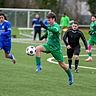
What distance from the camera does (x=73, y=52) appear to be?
16953mm

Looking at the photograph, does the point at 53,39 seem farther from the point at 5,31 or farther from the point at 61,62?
the point at 5,31

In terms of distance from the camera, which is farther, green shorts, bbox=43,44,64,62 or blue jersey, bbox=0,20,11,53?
blue jersey, bbox=0,20,11,53

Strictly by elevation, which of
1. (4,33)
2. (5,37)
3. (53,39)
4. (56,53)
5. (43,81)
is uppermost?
(53,39)

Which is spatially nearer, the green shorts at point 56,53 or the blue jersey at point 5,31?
the green shorts at point 56,53

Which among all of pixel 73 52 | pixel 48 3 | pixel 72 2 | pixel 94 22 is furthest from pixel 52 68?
pixel 72 2

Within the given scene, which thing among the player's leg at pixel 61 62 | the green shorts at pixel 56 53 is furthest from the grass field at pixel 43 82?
the green shorts at pixel 56 53

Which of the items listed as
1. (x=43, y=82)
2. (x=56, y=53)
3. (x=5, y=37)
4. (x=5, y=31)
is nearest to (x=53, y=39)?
(x=56, y=53)

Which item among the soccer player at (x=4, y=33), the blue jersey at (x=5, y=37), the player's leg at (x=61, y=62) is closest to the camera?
the player's leg at (x=61, y=62)

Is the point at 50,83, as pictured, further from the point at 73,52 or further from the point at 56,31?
the point at 73,52

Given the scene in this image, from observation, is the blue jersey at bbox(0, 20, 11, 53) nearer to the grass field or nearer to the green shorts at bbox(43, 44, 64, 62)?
the grass field

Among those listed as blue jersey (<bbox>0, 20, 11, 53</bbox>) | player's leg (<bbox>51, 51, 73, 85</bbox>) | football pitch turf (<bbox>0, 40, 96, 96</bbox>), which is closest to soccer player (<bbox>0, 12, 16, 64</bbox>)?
blue jersey (<bbox>0, 20, 11, 53</bbox>)

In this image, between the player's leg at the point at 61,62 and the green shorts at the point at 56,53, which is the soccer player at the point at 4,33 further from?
the player's leg at the point at 61,62

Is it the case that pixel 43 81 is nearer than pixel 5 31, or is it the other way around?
pixel 43 81

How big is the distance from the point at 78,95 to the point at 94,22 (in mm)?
9635
